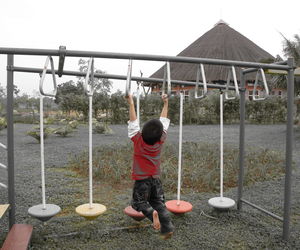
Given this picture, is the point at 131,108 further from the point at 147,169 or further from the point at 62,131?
the point at 62,131

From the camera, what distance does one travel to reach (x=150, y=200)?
9.39 feet

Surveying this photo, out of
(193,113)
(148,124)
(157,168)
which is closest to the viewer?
(148,124)

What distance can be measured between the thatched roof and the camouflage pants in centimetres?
2409

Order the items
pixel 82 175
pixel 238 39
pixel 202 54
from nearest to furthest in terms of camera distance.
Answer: pixel 82 175
pixel 202 54
pixel 238 39

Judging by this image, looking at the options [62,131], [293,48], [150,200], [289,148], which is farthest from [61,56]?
[293,48]

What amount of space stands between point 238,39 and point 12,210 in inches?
1258

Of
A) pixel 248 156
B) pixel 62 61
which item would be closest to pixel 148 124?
pixel 62 61

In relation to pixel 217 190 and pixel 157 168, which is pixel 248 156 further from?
pixel 157 168

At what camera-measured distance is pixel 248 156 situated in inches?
277

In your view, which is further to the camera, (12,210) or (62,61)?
(12,210)

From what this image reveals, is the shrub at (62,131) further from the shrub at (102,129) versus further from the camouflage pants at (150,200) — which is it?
the camouflage pants at (150,200)

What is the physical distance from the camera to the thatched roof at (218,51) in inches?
1065

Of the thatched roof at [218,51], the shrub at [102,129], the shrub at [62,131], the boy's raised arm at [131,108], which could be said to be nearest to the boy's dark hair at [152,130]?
the boy's raised arm at [131,108]

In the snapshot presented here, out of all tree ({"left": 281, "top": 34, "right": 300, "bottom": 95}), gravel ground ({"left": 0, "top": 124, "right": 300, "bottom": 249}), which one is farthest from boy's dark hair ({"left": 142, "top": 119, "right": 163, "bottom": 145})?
tree ({"left": 281, "top": 34, "right": 300, "bottom": 95})
